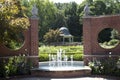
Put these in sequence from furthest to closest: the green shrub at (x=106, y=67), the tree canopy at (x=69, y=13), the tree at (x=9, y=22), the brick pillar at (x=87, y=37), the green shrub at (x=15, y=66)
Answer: the tree canopy at (x=69, y=13) → the brick pillar at (x=87, y=37) → the green shrub at (x=106, y=67) → the green shrub at (x=15, y=66) → the tree at (x=9, y=22)

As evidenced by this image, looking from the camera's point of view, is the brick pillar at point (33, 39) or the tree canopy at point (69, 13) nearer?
the brick pillar at point (33, 39)

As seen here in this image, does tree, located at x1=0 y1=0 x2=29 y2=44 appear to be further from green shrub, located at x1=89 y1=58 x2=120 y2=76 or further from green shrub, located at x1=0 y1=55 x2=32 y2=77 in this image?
green shrub, located at x1=89 y1=58 x2=120 y2=76

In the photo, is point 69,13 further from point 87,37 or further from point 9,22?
point 9,22

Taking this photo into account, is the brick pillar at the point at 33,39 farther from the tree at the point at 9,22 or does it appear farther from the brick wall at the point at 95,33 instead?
the tree at the point at 9,22

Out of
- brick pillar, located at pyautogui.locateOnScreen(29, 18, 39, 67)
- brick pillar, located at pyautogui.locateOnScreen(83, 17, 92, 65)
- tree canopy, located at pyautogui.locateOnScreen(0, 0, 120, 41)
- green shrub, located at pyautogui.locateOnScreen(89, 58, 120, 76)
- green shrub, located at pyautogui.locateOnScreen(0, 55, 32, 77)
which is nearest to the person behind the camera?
green shrub, located at pyautogui.locateOnScreen(0, 55, 32, 77)

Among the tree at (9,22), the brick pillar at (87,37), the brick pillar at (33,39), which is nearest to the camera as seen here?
the tree at (9,22)

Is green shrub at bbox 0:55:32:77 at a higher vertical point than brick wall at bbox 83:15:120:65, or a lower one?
lower

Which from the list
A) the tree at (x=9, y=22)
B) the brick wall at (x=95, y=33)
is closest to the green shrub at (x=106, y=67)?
the brick wall at (x=95, y=33)

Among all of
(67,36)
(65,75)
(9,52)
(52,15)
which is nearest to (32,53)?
(9,52)

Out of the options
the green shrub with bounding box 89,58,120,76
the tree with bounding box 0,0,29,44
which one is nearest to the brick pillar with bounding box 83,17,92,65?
the green shrub with bounding box 89,58,120,76

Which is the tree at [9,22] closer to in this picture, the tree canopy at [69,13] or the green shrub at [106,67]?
the green shrub at [106,67]

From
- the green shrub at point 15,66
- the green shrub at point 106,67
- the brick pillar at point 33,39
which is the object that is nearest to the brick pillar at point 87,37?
the green shrub at point 106,67

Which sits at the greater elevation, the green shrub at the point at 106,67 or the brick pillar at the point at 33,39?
the brick pillar at the point at 33,39

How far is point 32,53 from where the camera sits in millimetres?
21250
